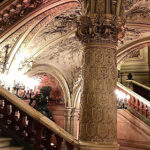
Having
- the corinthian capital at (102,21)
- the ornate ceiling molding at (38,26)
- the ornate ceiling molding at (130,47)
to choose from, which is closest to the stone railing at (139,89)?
the ornate ceiling molding at (130,47)

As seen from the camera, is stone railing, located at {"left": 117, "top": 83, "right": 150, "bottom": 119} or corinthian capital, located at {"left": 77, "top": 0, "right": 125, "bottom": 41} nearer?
corinthian capital, located at {"left": 77, "top": 0, "right": 125, "bottom": 41}

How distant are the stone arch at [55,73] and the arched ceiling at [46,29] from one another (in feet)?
2.04

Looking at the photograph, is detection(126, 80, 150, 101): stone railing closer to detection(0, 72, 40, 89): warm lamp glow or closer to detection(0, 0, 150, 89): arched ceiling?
detection(0, 0, 150, 89): arched ceiling

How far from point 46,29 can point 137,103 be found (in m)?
4.27

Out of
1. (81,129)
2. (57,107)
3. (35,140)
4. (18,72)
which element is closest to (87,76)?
(81,129)

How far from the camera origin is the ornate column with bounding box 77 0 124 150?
11.2 ft

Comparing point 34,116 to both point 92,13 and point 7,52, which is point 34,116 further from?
point 7,52

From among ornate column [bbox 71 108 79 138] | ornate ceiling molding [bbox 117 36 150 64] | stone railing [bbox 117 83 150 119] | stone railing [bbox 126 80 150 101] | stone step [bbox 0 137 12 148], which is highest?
ornate ceiling molding [bbox 117 36 150 64]

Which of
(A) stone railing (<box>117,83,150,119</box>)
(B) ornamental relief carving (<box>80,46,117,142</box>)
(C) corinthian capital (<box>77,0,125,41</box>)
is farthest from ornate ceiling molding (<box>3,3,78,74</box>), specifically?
(A) stone railing (<box>117,83,150,119</box>)

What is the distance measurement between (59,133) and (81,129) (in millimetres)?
397

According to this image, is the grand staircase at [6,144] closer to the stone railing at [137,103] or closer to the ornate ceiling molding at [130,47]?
the stone railing at [137,103]

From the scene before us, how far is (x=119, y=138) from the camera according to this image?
847cm

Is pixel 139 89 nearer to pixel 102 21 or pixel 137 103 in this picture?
pixel 137 103

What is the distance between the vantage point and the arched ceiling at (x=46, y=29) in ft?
21.9
